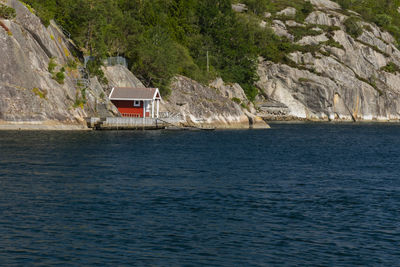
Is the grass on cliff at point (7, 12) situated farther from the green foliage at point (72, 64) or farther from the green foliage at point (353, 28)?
the green foliage at point (353, 28)

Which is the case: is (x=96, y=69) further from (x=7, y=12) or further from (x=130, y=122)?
(x=7, y=12)

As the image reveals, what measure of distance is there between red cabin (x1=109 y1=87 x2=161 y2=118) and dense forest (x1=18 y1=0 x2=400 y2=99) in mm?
7380

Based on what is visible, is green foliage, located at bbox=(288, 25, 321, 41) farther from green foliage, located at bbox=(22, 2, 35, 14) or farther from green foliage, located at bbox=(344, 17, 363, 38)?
green foliage, located at bbox=(22, 2, 35, 14)

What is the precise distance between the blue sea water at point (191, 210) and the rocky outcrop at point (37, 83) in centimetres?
2135

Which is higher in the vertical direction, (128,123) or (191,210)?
(128,123)

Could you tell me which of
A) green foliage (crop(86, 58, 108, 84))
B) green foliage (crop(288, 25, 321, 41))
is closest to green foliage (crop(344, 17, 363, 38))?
green foliage (crop(288, 25, 321, 41))

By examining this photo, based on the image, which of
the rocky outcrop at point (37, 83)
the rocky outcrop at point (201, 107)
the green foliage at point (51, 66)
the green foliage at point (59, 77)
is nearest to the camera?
the rocky outcrop at point (37, 83)

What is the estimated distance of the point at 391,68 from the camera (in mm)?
186625

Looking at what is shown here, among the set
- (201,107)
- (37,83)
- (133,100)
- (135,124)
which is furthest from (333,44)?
(37,83)

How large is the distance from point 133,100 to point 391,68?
12083 cm

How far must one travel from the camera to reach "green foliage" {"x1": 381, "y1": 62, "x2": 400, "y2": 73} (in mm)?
186250

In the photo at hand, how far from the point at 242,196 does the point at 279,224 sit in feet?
25.9

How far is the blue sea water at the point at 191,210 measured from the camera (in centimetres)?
2173

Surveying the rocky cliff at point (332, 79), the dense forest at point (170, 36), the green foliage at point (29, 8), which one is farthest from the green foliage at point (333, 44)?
the green foliage at point (29, 8)
